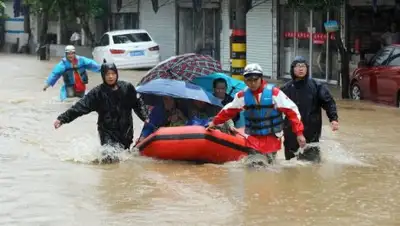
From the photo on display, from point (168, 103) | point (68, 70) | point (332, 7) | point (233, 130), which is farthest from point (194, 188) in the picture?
point (332, 7)

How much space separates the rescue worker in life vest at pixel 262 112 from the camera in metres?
8.90

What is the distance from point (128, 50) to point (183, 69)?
16828mm

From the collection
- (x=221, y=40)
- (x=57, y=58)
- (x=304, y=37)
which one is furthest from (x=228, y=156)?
(x=57, y=58)

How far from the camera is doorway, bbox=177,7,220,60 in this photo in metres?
28.3

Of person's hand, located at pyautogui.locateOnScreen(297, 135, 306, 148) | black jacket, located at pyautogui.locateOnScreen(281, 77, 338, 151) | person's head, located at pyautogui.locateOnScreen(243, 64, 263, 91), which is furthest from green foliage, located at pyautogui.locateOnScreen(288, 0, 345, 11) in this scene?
person's hand, located at pyautogui.locateOnScreen(297, 135, 306, 148)

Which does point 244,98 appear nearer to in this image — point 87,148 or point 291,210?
point 291,210

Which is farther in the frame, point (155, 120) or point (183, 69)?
point (183, 69)

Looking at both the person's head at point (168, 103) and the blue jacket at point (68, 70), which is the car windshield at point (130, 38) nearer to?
the blue jacket at point (68, 70)

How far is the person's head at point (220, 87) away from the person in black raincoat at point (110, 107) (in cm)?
108

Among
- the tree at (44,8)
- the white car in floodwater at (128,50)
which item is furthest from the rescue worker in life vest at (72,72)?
the tree at (44,8)

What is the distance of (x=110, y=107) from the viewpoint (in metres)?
10.0

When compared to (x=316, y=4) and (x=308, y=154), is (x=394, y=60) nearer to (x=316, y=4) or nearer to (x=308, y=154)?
(x=316, y=4)

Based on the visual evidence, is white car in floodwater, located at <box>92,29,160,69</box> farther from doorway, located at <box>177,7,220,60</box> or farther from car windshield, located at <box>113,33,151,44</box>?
doorway, located at <box>177,7,220,60</box>

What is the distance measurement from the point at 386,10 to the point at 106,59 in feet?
36.8
